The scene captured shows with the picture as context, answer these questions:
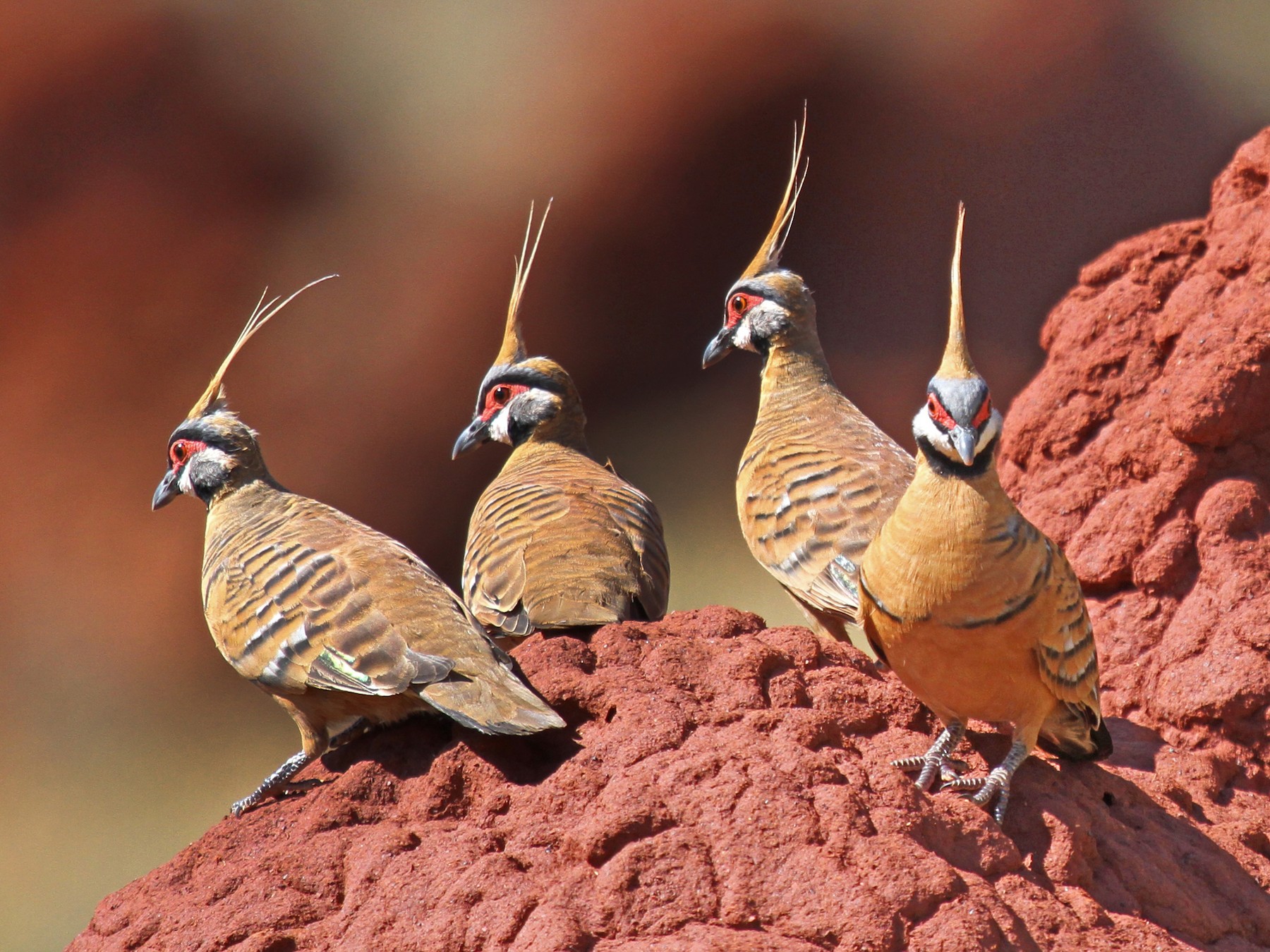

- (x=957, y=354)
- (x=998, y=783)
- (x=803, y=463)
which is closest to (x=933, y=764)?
(x=998, y=783)

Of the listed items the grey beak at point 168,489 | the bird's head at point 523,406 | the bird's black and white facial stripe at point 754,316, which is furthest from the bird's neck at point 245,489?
the bird's black and white facial stripe at point 754,316

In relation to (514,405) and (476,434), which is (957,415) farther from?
(476,434)

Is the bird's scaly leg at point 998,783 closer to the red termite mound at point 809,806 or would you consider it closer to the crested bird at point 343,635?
the red termite mound at point 809,806

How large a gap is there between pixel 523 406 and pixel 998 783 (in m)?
3.98

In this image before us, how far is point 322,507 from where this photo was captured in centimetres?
595

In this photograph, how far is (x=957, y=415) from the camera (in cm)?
405

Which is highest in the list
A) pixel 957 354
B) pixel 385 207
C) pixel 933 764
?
pixel 385 207

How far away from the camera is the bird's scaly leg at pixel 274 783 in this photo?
464 centimetres

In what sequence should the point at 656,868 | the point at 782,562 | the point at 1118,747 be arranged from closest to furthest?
1. the point at 656,868
2. the point at 1118,747
3. the point at 782,562

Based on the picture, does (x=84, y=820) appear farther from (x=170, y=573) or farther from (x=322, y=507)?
(x=322, y=507)

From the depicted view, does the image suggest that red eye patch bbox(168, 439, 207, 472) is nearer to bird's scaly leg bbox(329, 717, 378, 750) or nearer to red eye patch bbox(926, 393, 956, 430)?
bird's scaly leg bbox(329, 717, 378, 750)

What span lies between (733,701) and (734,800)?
0.51 m

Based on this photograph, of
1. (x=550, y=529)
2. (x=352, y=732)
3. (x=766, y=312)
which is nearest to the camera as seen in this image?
(x=352, y=732)

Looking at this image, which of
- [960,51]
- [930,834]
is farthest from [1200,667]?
[960,51]
